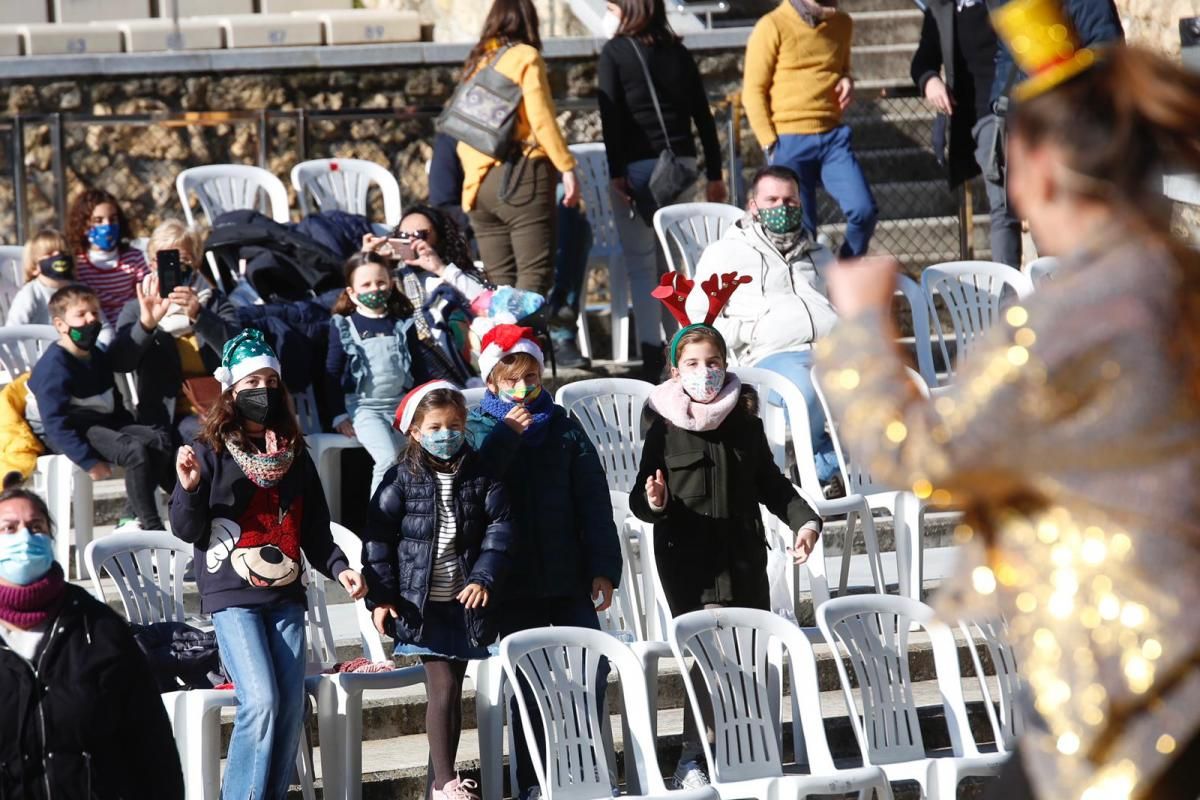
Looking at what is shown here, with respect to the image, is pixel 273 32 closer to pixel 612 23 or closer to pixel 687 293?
pixel 612 23

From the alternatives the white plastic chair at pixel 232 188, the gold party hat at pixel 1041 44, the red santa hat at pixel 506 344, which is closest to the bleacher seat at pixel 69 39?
the white plastic chair at pixel 232 188

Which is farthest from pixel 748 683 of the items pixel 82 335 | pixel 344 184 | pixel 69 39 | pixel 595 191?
pixel 69 39

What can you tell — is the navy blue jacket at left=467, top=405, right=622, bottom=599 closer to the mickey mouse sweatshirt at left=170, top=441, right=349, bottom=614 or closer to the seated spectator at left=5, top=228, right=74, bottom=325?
the mickey mouse sweatshirt at left=170, top=441, right=349, bottom=614

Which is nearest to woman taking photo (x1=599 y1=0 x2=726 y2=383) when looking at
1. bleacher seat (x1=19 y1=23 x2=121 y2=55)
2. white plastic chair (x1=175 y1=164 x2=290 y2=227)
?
white plastic chair (x1=175 y1=164 x2=290 y2=227)

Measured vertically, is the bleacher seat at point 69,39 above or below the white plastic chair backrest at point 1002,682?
above

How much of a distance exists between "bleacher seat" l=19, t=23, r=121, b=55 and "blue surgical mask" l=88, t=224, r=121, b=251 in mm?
3442

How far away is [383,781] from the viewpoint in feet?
18.9

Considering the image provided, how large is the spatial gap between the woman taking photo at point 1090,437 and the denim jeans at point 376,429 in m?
4.73

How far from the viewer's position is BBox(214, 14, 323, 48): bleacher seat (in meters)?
11.8

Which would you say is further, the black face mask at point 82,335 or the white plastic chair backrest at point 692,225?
the white plastic chair backrest at point 692,225

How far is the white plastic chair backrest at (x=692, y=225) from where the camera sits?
28.5 ft

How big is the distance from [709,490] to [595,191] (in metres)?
3.87

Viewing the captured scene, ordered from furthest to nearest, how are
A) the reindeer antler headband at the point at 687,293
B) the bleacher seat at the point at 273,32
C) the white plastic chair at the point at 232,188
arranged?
the bleacher seat at the point at 273,32
the white plastic chair at the point at 232,188
the reindeer antler headband at the point at 687,293

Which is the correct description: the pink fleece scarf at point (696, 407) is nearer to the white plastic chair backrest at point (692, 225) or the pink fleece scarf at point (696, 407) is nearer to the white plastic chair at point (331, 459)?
the white plastic chair at point (331, 459)
